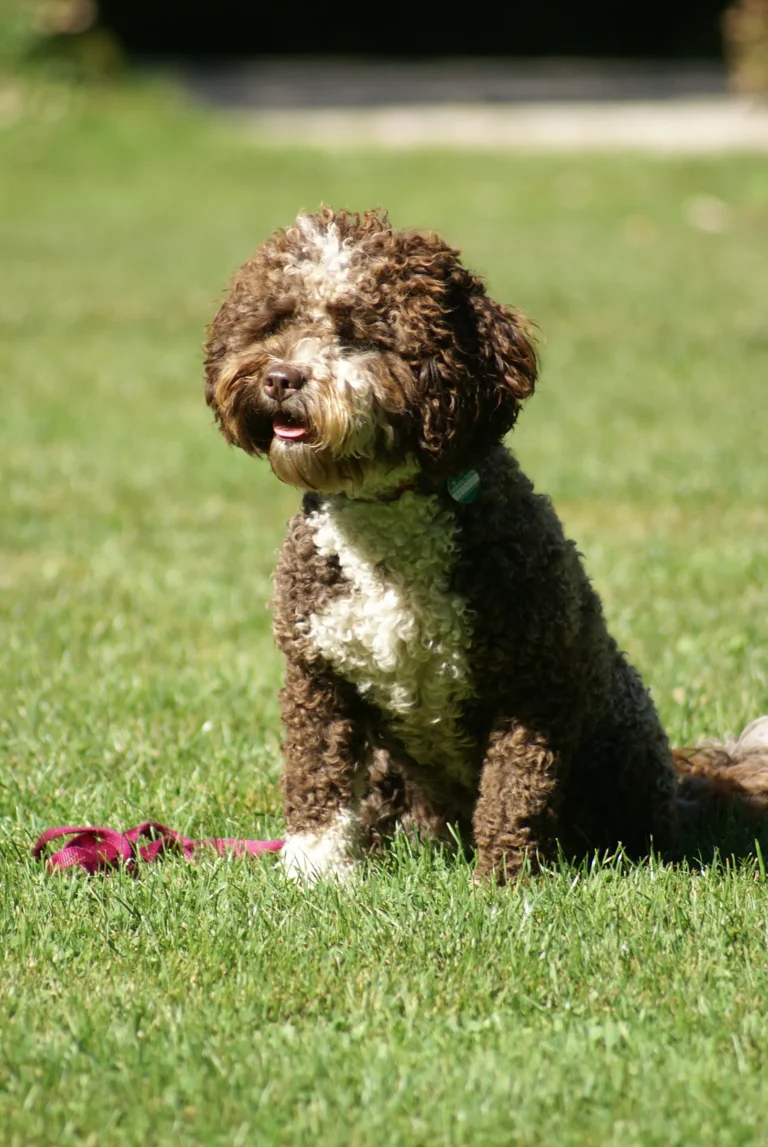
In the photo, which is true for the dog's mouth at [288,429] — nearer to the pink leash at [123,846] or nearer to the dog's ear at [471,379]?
the dog's ear at [471,379]

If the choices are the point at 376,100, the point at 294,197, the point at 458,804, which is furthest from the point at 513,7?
the point at 458,804

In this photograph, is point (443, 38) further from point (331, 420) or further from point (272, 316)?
point (331, 420)

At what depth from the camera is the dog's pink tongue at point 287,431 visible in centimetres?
388

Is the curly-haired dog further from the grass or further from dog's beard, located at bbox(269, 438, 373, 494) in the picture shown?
the grass

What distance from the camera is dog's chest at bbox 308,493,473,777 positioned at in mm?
4090

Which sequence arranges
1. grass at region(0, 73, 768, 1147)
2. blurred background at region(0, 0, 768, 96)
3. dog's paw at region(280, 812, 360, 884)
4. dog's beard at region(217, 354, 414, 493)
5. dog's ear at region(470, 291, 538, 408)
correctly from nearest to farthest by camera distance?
1. grass at region(0, 73, 768, 1147)
2. dog's beard at region(217, 354, 414, 493)
3. dog's ear at region(470, 291, 538, 408)
4. dog's paw at region(280, 812, 360, 884)
5. blurred background at region(0, 0, 768, 96)

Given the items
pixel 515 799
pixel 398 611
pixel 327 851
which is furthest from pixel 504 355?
pixel 327 851

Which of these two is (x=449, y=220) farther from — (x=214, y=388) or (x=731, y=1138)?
(x=731, y=1138)

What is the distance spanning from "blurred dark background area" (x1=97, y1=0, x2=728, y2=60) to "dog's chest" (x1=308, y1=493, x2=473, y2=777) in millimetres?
35519

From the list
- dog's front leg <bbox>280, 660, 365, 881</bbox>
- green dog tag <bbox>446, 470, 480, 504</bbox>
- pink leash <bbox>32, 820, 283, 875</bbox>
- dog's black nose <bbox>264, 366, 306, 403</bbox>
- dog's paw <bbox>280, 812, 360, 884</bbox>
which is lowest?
pink leash <bbox>32, 820, 283, 875</bbox>

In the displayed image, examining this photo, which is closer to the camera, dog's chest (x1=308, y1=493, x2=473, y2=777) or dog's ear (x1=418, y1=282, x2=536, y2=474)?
dog's ear (x1=418, y1=282, x2=536, y2=474)

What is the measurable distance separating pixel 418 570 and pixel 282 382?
611 mm

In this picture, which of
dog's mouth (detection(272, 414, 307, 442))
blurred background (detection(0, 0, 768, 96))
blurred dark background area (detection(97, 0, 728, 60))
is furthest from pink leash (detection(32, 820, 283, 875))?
blurred dark background area (detection(97, 0, 728, 60))

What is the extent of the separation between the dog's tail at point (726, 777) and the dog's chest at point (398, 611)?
906 millimetres
